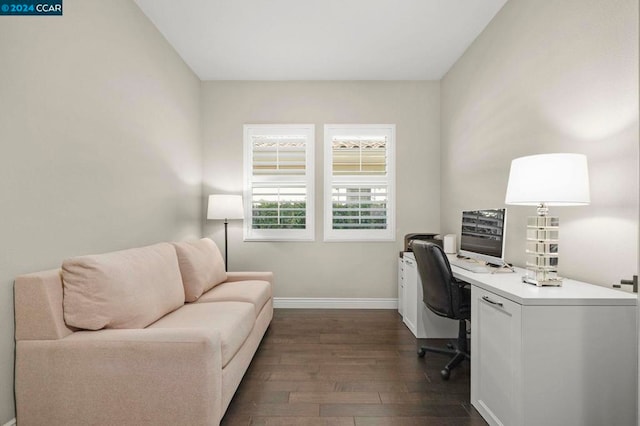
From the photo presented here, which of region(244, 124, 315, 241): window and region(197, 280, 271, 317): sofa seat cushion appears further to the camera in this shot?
region(244, 124, 315, 241): window

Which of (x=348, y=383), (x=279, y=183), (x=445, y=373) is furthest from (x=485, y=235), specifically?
(x=279, y=183)

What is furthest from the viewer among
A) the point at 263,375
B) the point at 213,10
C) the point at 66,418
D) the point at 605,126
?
the point at 213,10

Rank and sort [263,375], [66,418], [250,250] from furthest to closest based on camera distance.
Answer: [250,250] → [263,375] → [66,418]

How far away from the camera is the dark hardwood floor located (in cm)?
205

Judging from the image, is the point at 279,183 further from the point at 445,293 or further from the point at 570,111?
the point at 570,111

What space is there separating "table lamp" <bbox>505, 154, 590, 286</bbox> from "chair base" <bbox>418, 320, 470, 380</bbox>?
850 millimetres

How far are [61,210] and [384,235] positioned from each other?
3386mm

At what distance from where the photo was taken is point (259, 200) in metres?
4.44

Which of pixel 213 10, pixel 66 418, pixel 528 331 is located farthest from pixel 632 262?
pixel 213 10

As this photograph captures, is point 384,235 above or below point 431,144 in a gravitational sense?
below

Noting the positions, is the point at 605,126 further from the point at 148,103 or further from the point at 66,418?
the point at 148,103

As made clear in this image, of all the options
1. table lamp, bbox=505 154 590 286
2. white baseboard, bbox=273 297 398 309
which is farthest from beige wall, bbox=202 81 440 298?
table lamp, bbox=505 154 590 286

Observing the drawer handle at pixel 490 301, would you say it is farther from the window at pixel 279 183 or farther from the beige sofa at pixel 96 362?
the window at pixel 279 183

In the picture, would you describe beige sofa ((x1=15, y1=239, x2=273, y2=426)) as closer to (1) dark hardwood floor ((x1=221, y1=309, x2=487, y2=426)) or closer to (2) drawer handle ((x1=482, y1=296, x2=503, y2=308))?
(1) dark hardwood floor ((x1=221, y1=309, x2=487, y2=426))
